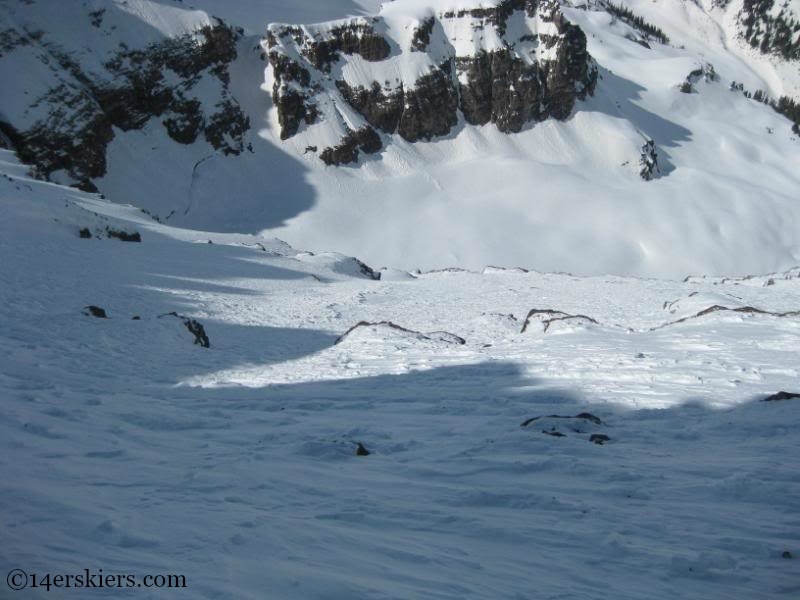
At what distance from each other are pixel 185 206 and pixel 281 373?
4594cm

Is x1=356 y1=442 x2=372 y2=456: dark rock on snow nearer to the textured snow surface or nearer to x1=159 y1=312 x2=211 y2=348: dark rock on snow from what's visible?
the textured snow surface

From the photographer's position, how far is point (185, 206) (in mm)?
53750

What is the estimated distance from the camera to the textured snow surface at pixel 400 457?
4.01m

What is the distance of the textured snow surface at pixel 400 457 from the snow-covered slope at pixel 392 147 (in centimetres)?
3950

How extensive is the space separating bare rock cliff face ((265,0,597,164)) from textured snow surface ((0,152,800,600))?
52.4 metres

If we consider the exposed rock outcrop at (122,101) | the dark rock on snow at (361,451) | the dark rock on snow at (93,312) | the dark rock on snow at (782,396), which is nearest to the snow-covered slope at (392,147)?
the exposed rock outcrop at (122,101)

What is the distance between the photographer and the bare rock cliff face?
64.0m

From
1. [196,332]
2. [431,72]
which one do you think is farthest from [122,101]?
[196,332]

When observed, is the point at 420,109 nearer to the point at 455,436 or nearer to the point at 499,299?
the point at 499,299

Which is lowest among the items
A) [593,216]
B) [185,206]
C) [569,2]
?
[185,206]

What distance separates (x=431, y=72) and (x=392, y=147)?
8795 millimetres

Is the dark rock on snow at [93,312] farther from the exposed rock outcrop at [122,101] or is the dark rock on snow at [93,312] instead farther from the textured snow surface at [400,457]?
the exposed rock outcrop at [122,101]

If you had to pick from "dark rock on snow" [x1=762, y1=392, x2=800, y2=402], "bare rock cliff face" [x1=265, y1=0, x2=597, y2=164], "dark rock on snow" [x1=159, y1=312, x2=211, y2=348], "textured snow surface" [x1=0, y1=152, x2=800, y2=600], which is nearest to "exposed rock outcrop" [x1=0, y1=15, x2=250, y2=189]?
"bare rock cliff face" [x1=265, y1=0, x2=597, y2=164]

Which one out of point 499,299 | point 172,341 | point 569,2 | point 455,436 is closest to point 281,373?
point 172,341
